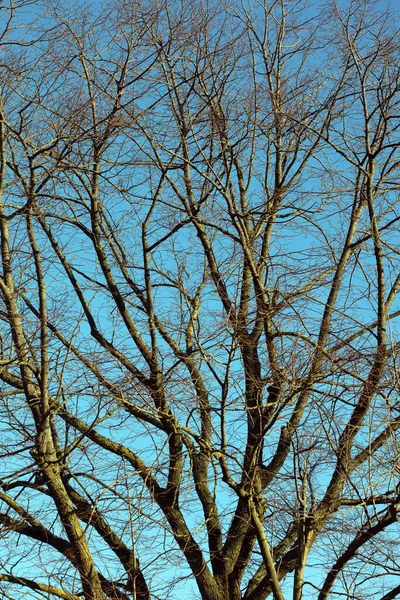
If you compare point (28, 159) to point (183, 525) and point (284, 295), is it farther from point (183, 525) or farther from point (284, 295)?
point (183, 525)

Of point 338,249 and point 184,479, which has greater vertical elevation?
point 338,249

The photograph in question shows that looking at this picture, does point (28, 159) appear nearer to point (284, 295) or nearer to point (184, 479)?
point (284, 295)

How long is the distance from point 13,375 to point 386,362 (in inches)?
131

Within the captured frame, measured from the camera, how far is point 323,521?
6883 millimetres

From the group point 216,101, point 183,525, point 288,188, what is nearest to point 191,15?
point 216,101

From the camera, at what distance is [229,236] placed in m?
8.25

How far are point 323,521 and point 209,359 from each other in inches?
60.9

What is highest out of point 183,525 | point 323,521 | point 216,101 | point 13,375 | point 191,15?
point 191,15

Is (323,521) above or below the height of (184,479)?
below

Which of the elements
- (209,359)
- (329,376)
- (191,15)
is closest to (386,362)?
(329,376)

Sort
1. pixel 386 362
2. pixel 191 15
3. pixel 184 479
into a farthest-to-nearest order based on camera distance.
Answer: pixel 191 15 < pixel 184 479 < pixel 386 362

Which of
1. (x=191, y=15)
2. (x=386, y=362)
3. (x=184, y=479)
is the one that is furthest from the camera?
(x=191, y=15)

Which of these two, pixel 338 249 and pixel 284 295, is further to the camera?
pixel 338 249

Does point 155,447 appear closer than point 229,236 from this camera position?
Yes
